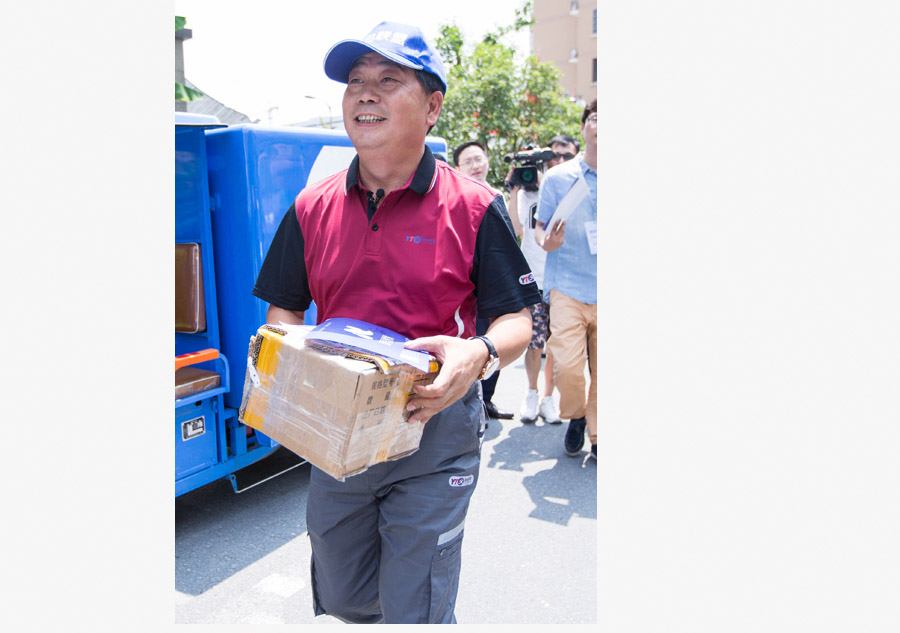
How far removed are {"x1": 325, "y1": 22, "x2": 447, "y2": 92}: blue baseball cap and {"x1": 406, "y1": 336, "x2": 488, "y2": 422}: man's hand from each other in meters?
0.76

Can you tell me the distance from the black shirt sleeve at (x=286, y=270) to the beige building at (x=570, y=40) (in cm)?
3626

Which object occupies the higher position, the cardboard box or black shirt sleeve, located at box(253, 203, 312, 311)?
black shirt sleeve, located at box(253, 203, 312, 311)

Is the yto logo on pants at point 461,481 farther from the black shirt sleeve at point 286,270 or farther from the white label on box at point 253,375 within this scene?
the black shirt sleeve at point 286,270

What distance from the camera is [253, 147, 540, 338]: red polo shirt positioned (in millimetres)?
1928

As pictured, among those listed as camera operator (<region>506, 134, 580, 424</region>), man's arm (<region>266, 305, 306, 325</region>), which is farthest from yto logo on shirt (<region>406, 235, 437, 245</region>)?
camera operator (<region>506, 134, 580, 424</region>)

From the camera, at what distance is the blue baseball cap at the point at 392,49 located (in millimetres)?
1843

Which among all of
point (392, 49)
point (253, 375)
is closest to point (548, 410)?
point (253, 375)

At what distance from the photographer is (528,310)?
6.73ft

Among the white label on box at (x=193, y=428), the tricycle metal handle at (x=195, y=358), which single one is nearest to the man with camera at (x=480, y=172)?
the tricycle metal handle at (x=195, y=358)

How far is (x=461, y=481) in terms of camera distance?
2031mm

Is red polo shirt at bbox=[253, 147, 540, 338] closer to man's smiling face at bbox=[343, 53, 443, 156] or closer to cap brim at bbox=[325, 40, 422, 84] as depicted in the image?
man's smiling face at bbox=[343, 53, 443, 156]

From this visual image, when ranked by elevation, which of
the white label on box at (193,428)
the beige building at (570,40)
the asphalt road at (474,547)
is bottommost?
the asphalt road at (474,547)

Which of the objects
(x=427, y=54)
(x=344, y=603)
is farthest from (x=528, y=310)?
(x=344, y=603)

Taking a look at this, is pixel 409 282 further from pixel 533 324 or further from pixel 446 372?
pixel 533 324
